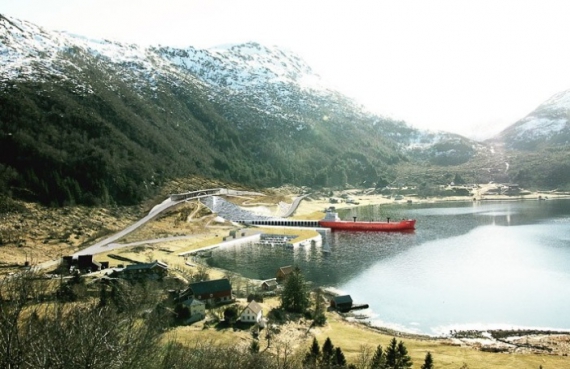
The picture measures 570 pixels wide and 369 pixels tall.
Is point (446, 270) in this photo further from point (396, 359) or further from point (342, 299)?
point (396, 359)

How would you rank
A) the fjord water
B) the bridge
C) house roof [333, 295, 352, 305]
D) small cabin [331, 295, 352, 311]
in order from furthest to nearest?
the bridge < house roof [333, 295, 352, 305] < small cabin [331, 295, 352, 311] < the fjord water

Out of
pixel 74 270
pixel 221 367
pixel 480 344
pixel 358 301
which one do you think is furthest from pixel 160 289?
pixel 480 344

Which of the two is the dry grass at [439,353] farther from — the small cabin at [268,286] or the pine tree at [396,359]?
the small cabin at [268,286]

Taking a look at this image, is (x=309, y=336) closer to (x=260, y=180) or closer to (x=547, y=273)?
(x=547, y=273)

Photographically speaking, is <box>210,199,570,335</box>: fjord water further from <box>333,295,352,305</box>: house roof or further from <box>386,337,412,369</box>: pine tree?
<box>386,337,412,369</box>: pine tree

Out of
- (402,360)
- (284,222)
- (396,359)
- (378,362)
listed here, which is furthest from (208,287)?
(284,222)

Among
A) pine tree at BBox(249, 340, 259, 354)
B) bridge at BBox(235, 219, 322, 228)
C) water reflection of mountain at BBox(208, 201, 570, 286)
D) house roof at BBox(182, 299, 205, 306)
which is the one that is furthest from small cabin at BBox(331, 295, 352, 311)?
bridge at BBox(235, 219, 322, 228)
